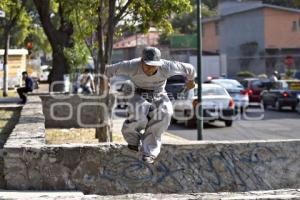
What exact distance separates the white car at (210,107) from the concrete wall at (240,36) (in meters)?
30.2

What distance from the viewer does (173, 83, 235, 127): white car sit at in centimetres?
2161

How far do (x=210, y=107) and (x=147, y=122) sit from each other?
14326 millimetres

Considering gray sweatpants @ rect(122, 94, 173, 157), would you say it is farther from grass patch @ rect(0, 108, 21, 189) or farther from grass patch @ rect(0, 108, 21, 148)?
grass patch @ rect(0, 108, 21, 148)

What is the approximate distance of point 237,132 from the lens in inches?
799

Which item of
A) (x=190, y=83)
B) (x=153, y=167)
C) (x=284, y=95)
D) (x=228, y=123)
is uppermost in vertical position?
(x=190, y=83)

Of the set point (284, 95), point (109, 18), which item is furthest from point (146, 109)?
point (284, 95)

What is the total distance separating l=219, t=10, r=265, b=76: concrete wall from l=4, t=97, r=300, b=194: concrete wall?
4364cm

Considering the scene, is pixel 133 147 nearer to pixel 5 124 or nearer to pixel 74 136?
pixel 5 124

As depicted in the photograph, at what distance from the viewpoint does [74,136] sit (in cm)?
1514

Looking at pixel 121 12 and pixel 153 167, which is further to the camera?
pixel 121 12

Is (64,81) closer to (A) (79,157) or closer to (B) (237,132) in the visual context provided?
(B) (237,132)

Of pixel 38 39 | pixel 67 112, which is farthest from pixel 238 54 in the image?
pixel 67 112

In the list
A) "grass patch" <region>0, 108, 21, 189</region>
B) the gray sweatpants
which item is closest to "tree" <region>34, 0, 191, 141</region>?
"grass patch" <region>0, 108, 21, 189</region>

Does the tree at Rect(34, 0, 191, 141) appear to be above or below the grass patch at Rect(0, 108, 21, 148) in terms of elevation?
above
